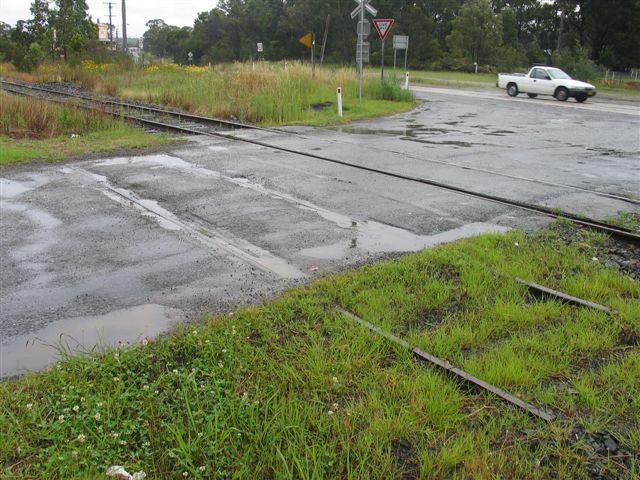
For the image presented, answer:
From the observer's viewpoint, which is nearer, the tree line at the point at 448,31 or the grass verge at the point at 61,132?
the grass verge at the point at 61,132

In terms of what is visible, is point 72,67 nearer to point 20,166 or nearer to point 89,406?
point 20,166

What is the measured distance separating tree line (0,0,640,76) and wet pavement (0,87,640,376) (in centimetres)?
3582

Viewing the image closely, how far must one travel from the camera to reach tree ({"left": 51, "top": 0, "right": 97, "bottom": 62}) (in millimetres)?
→ 47906

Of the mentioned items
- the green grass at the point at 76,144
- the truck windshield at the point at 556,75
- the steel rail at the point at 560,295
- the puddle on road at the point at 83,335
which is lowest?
the puddle on road at the point at 83,335

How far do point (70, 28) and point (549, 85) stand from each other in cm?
4073

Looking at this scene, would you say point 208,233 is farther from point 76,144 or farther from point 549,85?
point 549,85

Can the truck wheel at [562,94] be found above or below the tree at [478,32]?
below

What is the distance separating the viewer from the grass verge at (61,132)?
1352cm

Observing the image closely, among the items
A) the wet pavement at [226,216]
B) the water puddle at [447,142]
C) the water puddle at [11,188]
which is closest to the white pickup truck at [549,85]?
the wet pavement at [226,216]

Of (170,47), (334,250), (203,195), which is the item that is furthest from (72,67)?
(170,47)

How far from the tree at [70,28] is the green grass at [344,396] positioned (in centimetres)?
4800

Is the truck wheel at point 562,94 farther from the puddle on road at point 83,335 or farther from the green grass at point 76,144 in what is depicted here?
the puddle on road at point 83,335

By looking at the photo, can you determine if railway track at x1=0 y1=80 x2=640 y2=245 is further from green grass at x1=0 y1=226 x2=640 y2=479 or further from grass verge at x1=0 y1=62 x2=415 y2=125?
green grass at x1=0 y1=226 x2=640 y2=479

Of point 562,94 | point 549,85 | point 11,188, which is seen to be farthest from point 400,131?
point 549,85
